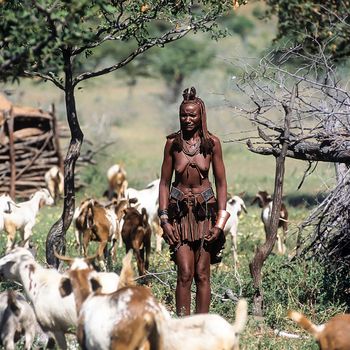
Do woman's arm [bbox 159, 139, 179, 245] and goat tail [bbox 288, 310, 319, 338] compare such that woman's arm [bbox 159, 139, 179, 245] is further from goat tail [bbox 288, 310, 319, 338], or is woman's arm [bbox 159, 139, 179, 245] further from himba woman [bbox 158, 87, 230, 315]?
goat tail [bbox 288, 310, 319, 338]

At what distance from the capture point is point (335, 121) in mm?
10477

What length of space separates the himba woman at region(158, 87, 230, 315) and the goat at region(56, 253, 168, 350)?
1875 millimetres

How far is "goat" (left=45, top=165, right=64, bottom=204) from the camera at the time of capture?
21.9 m

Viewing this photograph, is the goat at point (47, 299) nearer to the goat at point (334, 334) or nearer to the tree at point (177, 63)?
the goat at point (334, 334)

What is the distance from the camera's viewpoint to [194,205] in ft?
29.1

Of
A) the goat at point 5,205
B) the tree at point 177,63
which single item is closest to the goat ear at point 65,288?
the goat at point 5,205

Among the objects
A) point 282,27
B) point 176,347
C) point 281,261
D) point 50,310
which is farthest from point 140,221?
point 282,27

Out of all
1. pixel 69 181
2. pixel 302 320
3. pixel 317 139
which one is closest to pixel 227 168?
pixel 69 181

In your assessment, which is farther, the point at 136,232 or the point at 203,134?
the point at 136,232

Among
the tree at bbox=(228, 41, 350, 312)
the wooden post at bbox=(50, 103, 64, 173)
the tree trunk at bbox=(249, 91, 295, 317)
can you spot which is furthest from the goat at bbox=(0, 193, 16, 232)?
the wooden post at bbox=(50, 103, 64, 173)

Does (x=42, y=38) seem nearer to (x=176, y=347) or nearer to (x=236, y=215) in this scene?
(x=176, y=347)

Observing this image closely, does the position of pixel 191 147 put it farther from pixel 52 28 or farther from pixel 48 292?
pixel 48 292

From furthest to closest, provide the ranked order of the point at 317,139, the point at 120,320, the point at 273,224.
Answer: the point at 317,139 → the point at 273,224 → the point at 120,320

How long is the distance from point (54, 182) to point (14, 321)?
46.3 feet
